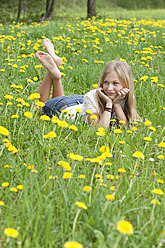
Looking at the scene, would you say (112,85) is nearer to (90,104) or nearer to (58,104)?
(90,104)

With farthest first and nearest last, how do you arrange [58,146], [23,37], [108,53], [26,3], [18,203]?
[26,3] < [23,37] < [108,53] < [58,146] < [18,203]

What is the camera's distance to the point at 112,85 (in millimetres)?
2891

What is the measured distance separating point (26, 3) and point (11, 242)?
19.0m

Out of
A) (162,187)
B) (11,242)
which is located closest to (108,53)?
(162,187)

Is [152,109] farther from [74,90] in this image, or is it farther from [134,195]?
[134,195]

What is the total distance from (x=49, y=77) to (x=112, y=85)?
78 cm

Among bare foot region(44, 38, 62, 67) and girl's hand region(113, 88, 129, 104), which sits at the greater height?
bare foot region(44, 38, 62, 67)

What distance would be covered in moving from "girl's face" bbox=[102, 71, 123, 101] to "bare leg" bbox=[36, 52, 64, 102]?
0.59m

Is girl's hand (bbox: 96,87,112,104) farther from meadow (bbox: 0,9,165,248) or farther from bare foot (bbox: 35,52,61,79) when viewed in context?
bare foot (bbox: 35,52,61,79)

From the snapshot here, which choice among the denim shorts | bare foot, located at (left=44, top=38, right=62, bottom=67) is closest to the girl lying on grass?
the denim shorts

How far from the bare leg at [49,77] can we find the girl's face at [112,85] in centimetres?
59

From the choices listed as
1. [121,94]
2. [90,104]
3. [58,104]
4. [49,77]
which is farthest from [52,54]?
[121,94]

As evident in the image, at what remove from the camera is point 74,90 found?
4004 mm

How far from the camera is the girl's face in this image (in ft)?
9.46
